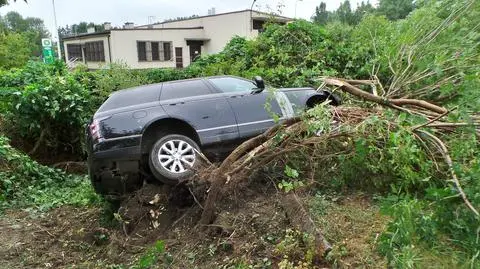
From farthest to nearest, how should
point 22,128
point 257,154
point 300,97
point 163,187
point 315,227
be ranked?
point 22,128 < point 300,97 < point 163,187 < point 257,154 < point 315,227

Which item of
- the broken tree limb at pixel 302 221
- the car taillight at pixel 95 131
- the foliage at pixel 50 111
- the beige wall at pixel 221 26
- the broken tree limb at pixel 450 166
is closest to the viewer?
the broken tree limb at pixel 450 166

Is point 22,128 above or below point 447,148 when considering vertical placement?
below

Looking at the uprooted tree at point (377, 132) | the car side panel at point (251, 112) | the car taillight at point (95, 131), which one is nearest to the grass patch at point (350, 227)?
the uprooted tree at point (377, 132)

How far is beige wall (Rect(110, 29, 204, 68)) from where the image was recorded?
121 ft

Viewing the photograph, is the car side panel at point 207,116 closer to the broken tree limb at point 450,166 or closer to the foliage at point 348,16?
the broken tree limb at point 450,166

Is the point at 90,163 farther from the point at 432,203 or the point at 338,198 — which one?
the point at 432,203

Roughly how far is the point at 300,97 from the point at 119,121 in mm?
2941

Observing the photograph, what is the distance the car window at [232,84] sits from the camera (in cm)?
741

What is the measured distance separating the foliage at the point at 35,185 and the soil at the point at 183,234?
84 centimetres

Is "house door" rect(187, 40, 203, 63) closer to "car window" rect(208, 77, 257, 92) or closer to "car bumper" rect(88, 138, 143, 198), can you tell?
"car window" rect(208, 77, 257, 92)

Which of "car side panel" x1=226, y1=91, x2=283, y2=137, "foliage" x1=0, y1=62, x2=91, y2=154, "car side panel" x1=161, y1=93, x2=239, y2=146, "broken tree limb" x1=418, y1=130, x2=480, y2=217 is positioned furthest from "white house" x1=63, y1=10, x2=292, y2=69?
"broken tree limb" x1=418, y1=130, x2=480, y2=217

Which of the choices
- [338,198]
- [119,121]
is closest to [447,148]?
[338,198]

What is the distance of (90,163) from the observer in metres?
6.70

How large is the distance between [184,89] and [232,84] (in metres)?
0.81
